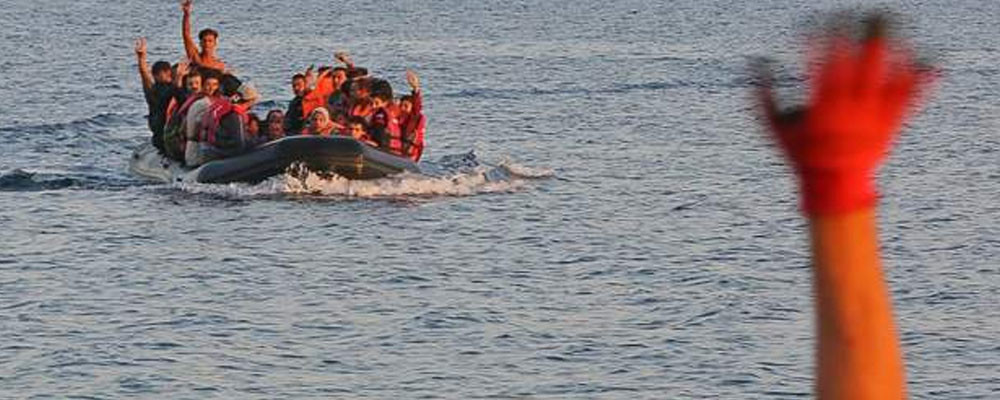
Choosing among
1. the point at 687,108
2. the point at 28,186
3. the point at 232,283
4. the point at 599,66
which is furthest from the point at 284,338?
the point at 599,66

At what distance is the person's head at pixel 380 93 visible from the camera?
26922mm

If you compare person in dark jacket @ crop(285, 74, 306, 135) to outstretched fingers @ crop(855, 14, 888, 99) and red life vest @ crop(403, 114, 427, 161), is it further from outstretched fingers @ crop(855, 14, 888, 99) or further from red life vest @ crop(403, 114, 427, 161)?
outstretched fingers @ crop(855, 14, 888, 99)

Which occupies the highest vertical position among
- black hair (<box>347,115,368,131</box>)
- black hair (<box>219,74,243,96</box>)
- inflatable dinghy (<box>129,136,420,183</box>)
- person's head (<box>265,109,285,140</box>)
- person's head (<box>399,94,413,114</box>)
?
black hair (<box>219,74,243,96</box>)

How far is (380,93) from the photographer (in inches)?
1067

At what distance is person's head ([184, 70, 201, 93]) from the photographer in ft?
89.7

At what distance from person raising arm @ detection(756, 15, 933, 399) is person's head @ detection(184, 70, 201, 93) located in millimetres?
25836

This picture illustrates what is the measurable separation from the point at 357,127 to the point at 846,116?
1009 inches

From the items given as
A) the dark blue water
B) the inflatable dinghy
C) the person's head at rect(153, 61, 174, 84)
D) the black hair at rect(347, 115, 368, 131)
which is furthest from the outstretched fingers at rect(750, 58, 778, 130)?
the person's head at rect(153, 61, 174, 84)

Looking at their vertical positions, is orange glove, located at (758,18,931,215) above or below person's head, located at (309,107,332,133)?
above

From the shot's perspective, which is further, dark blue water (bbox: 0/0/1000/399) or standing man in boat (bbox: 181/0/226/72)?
standing man in boat (bbox: 181/0/226/72)

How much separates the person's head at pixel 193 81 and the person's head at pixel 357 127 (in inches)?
75.5

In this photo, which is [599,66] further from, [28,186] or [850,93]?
[850,93]

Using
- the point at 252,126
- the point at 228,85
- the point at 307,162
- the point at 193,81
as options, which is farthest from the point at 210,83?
the point at 307,162

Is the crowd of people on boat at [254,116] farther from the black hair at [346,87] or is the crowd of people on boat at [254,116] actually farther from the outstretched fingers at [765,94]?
the outstretched fingers at [765,94]
